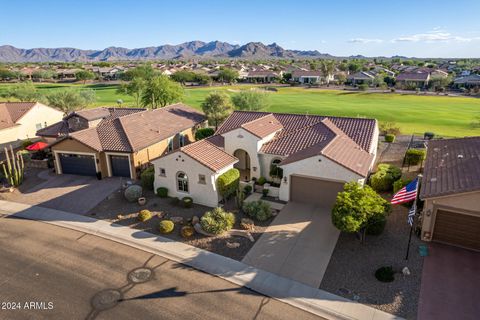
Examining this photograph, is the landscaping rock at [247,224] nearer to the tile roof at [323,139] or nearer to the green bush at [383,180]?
the tile roof at [323,139]

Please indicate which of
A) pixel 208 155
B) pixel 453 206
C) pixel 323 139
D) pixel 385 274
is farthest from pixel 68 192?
pixel 453 206

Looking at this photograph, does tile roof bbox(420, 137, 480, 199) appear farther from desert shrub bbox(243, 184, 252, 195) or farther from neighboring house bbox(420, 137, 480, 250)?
desert shrub bbox(243, 184, 252, 195)

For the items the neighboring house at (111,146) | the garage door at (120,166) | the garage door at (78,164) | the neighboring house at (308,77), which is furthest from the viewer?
the neighboring house at (308,77)

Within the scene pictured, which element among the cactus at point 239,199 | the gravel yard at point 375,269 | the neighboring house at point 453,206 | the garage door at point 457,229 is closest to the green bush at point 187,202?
the cactus at point 239,199

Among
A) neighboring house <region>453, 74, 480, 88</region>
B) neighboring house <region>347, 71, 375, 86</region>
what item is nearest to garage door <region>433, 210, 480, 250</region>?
neighboring house <region>453, 74, 480, 88</region>

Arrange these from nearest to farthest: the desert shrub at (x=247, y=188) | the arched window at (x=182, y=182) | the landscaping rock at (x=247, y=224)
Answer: the landscaping rock at (x=247, y=224)
the arched window at (x=182, y=182)
the desert shrub at (x=247, y=188)

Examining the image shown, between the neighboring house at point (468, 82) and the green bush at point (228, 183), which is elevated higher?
the neighboring house at point (468, 82)

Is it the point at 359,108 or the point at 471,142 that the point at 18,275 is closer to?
the point at 471,142
